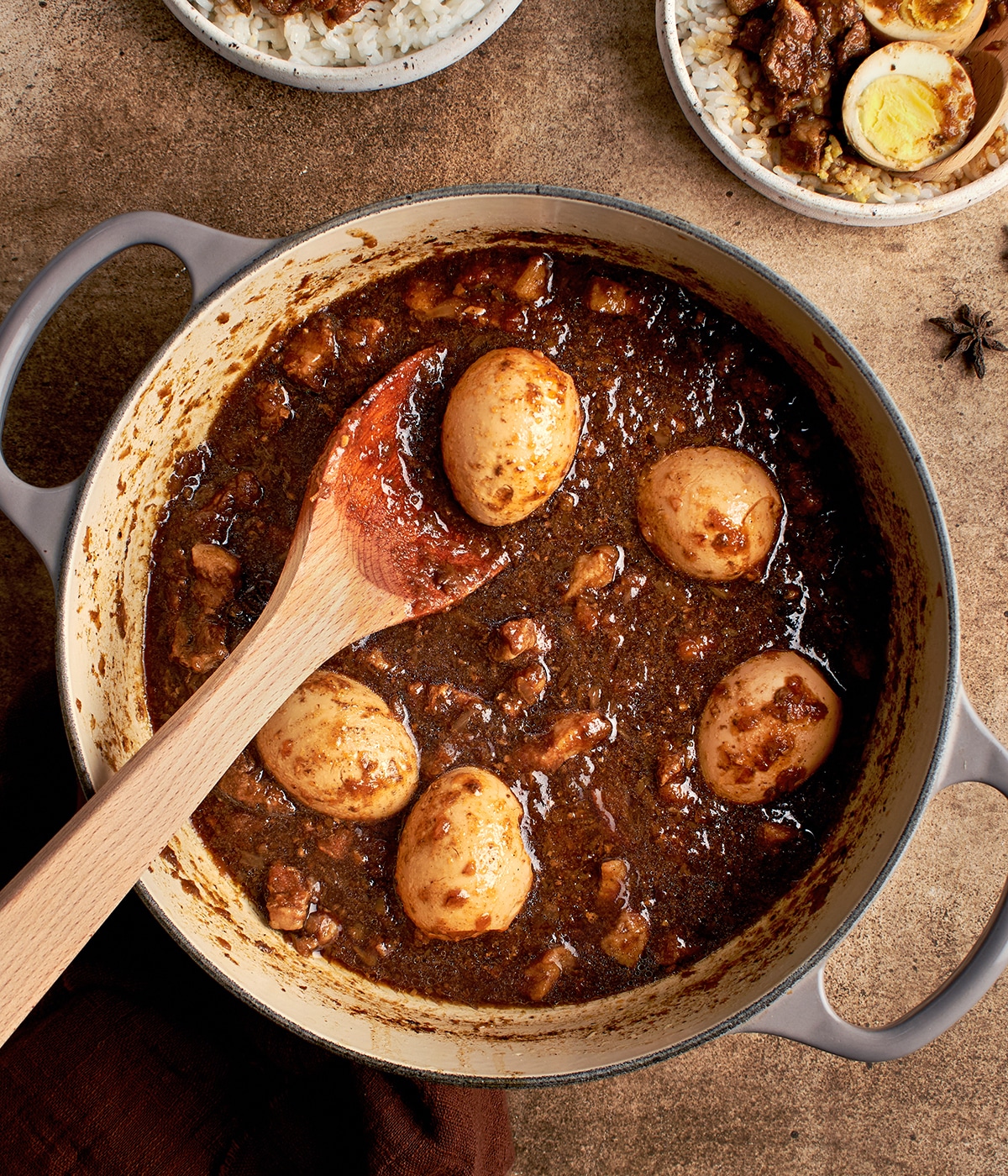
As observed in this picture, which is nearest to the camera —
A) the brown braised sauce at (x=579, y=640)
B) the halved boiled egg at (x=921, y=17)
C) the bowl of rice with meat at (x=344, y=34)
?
the brown braised sauce at (x=579, y=640)

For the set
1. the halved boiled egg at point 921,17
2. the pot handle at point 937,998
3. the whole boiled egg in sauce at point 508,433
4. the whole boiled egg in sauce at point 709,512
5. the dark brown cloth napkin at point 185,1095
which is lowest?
the dark brown cloth napkin at point 185,1095

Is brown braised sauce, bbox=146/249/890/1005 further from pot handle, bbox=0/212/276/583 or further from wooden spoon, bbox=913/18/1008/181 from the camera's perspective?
wooden spoon, bbox=913/18/1008/181

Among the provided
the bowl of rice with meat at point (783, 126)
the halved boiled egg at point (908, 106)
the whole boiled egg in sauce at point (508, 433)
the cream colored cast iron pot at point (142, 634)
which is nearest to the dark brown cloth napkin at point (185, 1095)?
the cream colored cast iron pot at point (142, 634)

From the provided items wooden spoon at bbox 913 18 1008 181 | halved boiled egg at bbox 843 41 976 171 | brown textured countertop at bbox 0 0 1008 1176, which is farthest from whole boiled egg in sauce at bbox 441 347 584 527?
wooden spoon at bbox 913 18 1008 181

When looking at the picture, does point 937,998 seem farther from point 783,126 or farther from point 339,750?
point 783,126

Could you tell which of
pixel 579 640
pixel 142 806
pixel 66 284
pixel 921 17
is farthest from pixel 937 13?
pixel 142 806

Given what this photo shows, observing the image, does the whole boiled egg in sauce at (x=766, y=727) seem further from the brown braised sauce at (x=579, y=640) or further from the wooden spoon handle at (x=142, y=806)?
the wooden spoon handle at (x=142, y=806)

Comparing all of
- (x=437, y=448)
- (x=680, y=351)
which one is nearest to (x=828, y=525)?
(x=680, y=351)
